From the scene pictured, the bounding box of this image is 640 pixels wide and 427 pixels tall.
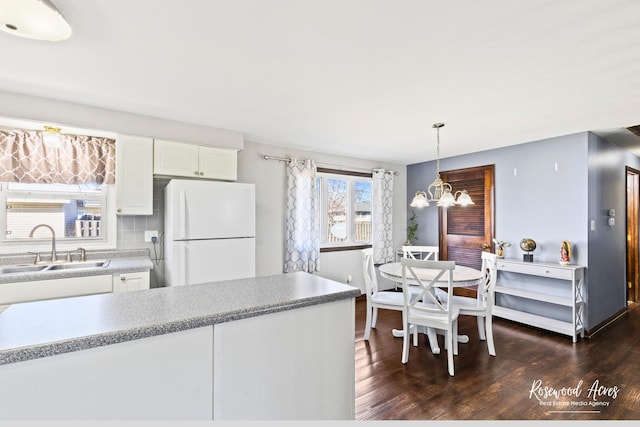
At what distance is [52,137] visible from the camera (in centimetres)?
257

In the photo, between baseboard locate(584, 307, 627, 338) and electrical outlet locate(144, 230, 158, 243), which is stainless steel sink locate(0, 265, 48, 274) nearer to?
electrical outlet locate(144, 230, 158, 243)

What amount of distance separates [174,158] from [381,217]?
3127 millimetres

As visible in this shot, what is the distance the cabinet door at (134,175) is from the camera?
2.65 m

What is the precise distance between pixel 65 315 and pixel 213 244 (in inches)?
71.7

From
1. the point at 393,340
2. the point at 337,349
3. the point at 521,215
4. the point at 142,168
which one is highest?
the point at 142,168

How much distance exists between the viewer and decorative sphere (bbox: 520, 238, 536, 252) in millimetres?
3527

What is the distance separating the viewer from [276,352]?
43.3 inches

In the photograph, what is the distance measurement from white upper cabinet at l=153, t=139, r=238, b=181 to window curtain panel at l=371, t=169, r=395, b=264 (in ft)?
8.02

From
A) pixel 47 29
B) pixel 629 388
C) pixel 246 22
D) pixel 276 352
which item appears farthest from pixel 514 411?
pixel 47 29

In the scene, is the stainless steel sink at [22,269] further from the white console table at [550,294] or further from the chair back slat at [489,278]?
the white console table at [550,294]

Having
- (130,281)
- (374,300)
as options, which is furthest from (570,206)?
(130,281)

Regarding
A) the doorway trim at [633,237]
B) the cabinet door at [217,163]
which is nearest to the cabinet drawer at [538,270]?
the doorway trim at [633,237]

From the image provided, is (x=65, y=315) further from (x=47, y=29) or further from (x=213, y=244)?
(x=213, y=244)

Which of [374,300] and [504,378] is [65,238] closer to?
[374,300]
